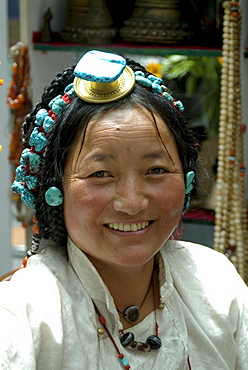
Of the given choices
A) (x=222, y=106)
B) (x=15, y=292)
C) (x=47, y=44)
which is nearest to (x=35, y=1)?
(x=47, y=44)

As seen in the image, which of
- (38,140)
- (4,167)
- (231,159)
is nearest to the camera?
(38,140)

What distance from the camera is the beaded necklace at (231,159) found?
229cm

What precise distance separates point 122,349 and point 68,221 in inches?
10.2

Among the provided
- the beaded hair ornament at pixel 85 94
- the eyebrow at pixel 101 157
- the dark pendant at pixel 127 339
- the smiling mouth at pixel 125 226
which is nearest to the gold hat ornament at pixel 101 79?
the beaded hair ornament at pixel 85 94

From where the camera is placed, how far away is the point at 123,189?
3.95ft

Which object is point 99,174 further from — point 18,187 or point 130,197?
point 18,187

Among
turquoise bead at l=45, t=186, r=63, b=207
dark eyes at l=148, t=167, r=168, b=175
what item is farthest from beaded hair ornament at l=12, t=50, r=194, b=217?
dark eyes at l=148, t=167, r=168, b=175

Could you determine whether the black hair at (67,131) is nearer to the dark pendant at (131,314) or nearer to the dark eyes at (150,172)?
the dark eyes at (150,172)

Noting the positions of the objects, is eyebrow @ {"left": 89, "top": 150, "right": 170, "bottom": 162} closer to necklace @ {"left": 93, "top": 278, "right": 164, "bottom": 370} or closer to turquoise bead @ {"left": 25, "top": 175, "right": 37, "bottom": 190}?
turquoise bead @ {"left": 25, "top": 175, "right": 37, "bottom": 190}

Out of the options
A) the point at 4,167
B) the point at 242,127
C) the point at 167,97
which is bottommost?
the point at 4,167

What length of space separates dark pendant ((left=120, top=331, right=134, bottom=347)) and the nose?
241mm

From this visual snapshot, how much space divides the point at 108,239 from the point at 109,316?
0.54 ft

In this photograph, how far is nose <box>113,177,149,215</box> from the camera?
3.93 ft

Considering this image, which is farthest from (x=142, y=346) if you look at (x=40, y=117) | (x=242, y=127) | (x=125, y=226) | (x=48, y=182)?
(x=242, y=127)
